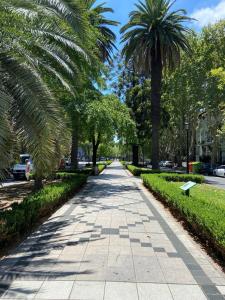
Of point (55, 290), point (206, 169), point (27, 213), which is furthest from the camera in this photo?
point (206, 169)

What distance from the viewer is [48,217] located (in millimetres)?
11469

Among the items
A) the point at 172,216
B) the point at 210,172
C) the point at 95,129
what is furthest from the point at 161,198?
the point at 210,172

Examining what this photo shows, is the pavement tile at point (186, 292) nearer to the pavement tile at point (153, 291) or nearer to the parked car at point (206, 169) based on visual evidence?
the pavement tile at point (153, 291)

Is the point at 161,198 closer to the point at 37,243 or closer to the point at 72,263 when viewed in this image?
the point at 37,243

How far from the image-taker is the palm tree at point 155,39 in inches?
1144

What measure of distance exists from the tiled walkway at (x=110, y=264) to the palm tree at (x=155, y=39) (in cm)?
2013

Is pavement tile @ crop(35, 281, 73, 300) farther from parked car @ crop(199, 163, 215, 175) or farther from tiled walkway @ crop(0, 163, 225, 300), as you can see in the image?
parked car @ crop(199, 163, 215, 175)

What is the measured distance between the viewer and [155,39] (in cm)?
2905

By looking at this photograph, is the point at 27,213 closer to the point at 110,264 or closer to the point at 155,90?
the point at 110,264

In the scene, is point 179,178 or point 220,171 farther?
point 220,171

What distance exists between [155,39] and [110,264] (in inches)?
973

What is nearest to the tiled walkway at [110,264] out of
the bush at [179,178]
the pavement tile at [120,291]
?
the pavement tile at [120,291]

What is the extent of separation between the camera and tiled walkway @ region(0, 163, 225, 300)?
5.27m

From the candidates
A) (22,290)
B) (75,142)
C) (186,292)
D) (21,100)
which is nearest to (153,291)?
(186,292)
